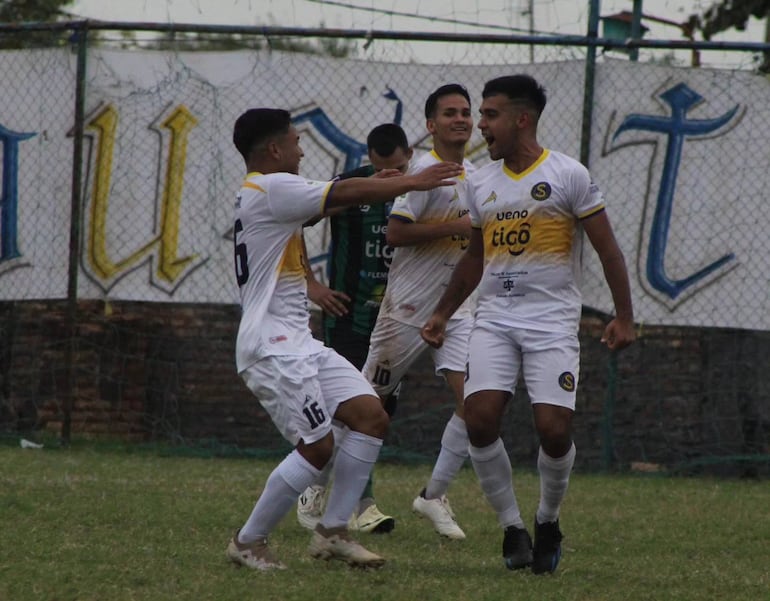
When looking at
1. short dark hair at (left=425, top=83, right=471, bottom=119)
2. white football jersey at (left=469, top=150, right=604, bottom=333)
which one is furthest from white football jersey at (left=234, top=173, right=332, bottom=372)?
short dark hair at (left=425, top=83, right=471, bottom=119)

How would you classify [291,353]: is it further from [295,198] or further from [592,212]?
[592,212]

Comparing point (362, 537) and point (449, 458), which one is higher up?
point (449, 458)

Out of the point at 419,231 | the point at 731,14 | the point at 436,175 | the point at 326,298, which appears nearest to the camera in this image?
the point at 436,175

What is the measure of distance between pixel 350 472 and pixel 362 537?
145 cm

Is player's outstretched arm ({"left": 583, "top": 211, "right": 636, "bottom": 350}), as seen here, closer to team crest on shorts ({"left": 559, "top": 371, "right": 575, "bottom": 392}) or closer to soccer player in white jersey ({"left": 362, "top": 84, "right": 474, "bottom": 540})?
team crest on shorts ({"left": 559, "top": 371, "right": 575, "bottom": 392})

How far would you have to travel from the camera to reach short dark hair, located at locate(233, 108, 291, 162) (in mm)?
5953

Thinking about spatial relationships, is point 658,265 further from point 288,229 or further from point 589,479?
point 288,229

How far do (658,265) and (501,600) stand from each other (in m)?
5.73

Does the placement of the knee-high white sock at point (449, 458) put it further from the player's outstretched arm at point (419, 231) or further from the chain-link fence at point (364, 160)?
the chain-link fence at point (364, 160)

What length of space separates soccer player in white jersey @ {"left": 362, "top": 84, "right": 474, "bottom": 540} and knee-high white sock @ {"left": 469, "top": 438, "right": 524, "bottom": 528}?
44.2 inches

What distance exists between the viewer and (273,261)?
5879 mm

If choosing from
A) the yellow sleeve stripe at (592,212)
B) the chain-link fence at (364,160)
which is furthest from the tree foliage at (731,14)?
the yellow sleeve stripe at (592,212)

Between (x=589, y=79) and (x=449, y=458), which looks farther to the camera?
(x=589, y=79)

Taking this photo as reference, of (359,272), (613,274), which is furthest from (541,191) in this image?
(359,272)
